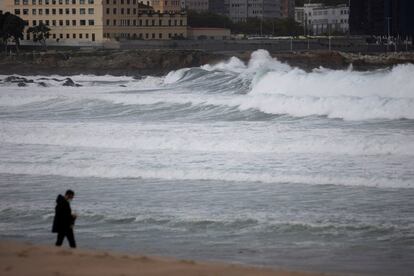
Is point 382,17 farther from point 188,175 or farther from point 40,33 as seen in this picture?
point 188,175

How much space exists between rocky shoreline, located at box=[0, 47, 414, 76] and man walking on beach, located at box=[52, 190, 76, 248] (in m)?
65.9

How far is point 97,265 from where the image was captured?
975 centimetres

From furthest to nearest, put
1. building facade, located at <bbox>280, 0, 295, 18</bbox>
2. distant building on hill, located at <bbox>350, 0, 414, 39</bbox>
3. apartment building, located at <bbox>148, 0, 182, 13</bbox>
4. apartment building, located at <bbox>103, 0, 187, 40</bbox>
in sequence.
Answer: building facade, located at <bbox>280, 0, 295, 18</bbox>
apartment building, located at <bbox>148, 0, 182, 13</bbox>
distant building on hill, located at <bbox>350, 0, 414, 39</bbox>
apartment building, located at <bbox>103, 0, 187, 40</bbox>

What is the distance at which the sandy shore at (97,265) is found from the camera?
9470 mm

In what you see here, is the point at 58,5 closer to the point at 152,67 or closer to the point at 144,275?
the point at 152,67

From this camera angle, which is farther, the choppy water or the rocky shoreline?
the rocky shoreline

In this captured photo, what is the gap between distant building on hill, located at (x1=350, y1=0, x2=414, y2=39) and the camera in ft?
340

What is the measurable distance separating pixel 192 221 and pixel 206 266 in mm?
3571

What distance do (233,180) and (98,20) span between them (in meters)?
83.9

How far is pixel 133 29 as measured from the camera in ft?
334

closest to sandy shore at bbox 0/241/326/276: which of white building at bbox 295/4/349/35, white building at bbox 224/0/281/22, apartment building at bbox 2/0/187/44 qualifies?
apartment building at bbox 2/0/187/44

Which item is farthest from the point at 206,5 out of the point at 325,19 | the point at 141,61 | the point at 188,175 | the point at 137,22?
the point at 188,175

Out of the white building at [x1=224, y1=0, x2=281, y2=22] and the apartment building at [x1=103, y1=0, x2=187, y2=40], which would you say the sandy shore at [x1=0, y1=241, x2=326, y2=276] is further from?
the white building at [x1=224, y1=0, x2=281, y2=22]

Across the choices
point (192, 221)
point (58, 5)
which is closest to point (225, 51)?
point (58, 5)
